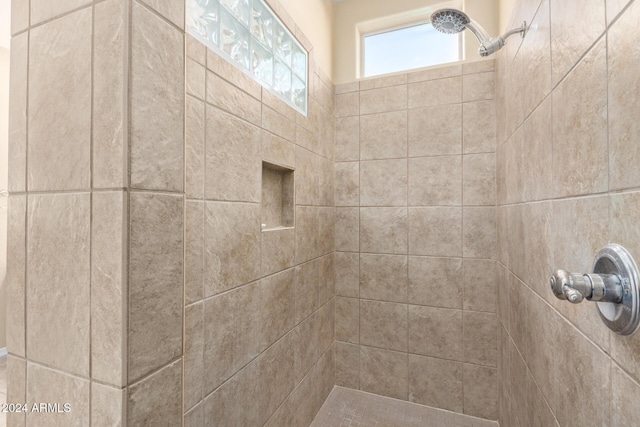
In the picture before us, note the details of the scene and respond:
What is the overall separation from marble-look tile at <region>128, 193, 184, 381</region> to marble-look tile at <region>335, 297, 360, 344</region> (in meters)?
1.62

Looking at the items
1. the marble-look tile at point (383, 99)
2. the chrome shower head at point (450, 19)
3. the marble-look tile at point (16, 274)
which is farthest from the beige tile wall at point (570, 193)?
the marble-look tile at point (16, 274)

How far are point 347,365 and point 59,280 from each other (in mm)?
1968

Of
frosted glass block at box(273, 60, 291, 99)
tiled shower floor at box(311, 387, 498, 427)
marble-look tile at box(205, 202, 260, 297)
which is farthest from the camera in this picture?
tiled shower floor at box(311, 387, 498, 427)

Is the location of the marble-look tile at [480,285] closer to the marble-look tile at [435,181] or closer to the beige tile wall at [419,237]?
the beige tile wall at [419,237]

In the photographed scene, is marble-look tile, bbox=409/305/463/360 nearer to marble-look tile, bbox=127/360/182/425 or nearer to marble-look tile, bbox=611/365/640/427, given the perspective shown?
marble-look tile, bbox=611/365/640/427

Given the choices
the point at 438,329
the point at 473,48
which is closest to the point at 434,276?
the point at 438,329

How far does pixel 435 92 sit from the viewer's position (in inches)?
76.7

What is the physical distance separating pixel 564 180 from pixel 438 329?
56.5 inches

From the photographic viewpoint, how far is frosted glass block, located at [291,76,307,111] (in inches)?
65.1

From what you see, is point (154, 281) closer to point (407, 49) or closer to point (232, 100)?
point (232, 100)

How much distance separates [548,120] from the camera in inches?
34.8

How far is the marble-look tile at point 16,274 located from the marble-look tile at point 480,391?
2.13 m

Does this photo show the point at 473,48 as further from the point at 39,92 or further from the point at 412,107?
→ the point at 39,92

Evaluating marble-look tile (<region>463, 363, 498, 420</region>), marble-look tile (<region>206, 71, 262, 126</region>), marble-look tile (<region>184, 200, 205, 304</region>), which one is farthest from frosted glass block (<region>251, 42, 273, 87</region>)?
marble-look tile (<region>463, 363, 498, 420</region>)
